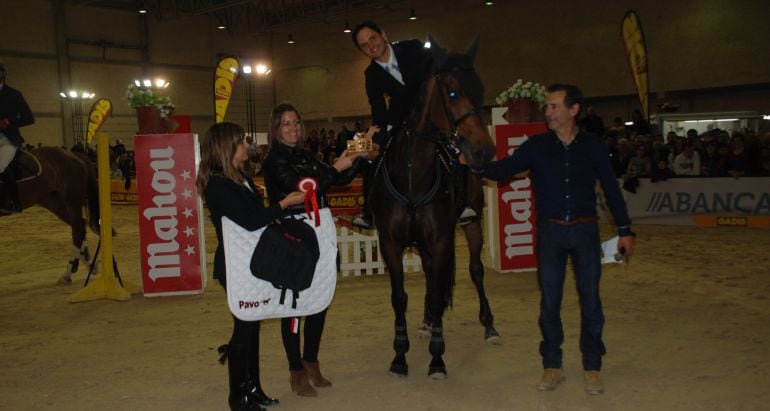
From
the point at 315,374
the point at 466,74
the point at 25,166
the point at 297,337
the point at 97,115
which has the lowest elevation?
the point at 315,374

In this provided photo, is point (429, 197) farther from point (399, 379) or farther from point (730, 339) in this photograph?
point (730, 339)

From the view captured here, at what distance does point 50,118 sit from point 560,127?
A: 3052 centimetres

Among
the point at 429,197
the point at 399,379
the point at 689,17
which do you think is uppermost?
the point at 689,17

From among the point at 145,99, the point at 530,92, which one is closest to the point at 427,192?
the point at 530,92

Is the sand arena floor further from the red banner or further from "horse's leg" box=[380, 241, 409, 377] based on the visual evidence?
the red banner

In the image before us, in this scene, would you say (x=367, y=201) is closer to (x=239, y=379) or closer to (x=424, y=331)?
(x=424, y=331)

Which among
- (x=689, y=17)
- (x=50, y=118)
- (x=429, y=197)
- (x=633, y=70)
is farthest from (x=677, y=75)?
(x=50, y=118)

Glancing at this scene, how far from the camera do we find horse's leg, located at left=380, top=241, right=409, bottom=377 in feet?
15.4

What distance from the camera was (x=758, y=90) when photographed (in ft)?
68.7

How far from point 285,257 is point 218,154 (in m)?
0.71

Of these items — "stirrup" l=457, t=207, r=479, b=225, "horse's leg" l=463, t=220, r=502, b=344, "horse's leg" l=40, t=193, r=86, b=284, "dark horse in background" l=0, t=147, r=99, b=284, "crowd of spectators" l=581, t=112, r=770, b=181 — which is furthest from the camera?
"crowd of spectators" l=581, t=112, r=770, b=181

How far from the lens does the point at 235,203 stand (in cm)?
359

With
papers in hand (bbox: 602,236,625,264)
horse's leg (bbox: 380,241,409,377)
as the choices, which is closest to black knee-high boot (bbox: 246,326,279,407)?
horse's leg (bbox: 380,241,409,377)

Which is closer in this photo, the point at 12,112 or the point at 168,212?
the point at 168,212
